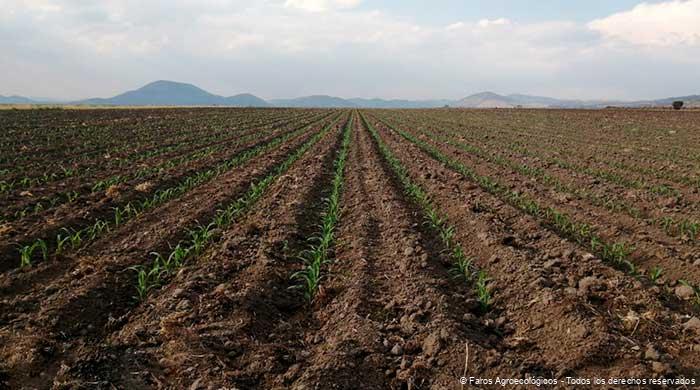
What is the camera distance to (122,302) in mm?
4102

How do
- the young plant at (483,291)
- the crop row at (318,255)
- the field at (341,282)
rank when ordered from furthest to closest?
the crop row at (318,255)
the young plant at (483,291)
the field at (341,282)

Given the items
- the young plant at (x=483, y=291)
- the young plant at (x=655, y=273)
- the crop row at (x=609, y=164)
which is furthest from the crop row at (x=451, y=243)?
the crop row at (x=609, y=164)

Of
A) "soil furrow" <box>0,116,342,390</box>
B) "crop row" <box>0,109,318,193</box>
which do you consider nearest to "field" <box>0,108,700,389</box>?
"soil furrow" <box>0,116,342,390</box>

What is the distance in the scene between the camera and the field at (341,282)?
3.12 m

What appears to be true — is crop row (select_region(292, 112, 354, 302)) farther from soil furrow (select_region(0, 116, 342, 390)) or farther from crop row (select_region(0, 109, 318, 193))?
crop row (select_region(0, 109, 318, 193))

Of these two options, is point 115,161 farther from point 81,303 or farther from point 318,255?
point 318,255

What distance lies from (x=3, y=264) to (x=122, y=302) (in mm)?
1918

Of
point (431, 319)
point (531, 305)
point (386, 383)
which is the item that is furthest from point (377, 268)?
point (386, 383)

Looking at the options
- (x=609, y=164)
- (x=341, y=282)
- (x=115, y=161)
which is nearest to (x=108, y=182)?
(x=115, y=161)

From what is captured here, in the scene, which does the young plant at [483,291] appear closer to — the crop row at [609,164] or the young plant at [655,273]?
the young plant at [655,273]

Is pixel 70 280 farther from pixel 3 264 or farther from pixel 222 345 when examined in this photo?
pixel 222 345

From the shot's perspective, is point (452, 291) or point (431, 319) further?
point (452, 291)

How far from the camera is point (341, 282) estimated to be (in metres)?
4.60

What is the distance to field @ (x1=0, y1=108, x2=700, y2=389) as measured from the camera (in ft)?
10.3
